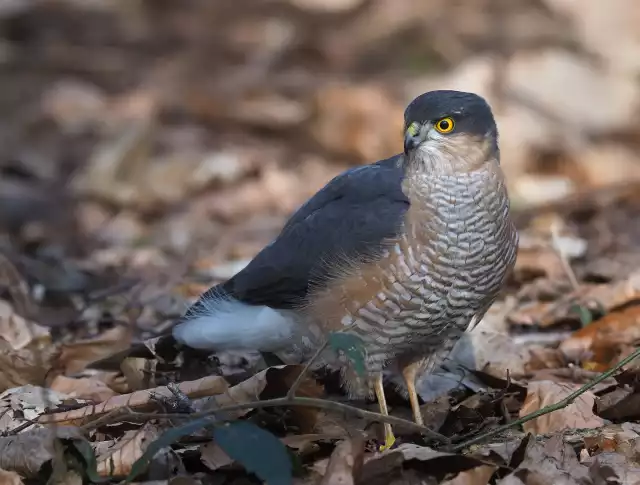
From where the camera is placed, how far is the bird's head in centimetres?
346

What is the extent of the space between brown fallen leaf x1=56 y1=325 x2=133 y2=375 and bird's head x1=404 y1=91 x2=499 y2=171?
4.79ft

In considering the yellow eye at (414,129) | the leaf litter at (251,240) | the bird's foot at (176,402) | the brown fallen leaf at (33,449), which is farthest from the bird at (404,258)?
the brown fallen leaf at (33,449)

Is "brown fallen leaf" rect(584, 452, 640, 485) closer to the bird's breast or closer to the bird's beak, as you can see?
the bird's breast

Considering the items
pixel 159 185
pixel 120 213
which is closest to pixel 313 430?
pixel 120 213

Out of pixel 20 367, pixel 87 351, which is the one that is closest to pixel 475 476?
pixel 20 367

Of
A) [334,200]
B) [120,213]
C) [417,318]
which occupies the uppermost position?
[334,200]

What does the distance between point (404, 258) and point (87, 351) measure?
4.88ft

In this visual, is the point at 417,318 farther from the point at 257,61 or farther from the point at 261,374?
the point at 257,61

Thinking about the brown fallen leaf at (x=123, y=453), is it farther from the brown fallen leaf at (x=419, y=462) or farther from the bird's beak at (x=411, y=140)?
the bird's beak at (x=411, y=140)

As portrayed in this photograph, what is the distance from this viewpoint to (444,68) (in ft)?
36.9

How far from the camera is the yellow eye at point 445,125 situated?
3.46 m

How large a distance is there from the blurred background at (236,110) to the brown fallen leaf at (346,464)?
2226mm

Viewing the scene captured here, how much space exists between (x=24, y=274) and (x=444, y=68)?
6859 mm

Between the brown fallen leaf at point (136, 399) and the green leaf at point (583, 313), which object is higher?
the brown fallen leaf at point (136, 399)
